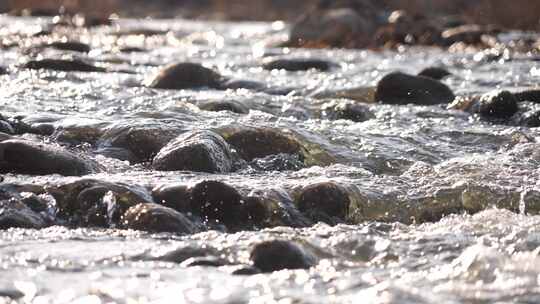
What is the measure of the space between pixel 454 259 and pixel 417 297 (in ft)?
1.41

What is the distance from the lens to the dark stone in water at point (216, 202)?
3488 millimetres

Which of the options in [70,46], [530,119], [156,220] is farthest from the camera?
[70,46]

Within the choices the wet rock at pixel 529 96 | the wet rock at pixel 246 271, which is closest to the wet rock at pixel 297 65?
the wet rock at pixel 529 96

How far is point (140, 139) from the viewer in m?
4.59

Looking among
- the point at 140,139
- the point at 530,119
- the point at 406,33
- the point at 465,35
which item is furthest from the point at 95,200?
the point at 406,33

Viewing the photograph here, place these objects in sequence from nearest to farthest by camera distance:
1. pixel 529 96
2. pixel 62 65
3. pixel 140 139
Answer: pixel 140 139
pixel 529 96
pixel 62 65

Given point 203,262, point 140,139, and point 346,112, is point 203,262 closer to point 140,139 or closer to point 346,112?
point 140,139

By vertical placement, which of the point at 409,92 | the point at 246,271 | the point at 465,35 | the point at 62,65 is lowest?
the point at 246,271

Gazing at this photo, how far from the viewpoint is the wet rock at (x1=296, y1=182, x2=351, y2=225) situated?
3.58 m

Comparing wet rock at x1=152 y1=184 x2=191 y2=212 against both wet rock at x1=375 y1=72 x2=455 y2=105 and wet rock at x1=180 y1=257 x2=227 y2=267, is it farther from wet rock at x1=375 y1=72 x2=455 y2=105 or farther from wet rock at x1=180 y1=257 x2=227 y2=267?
wet rock at x1=375 y1=72 x2=455 y2=105

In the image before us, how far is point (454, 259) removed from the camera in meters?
2.95

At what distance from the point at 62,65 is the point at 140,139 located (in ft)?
14.0

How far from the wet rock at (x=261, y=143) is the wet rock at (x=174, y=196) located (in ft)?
3.00

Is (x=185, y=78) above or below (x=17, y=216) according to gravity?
above
